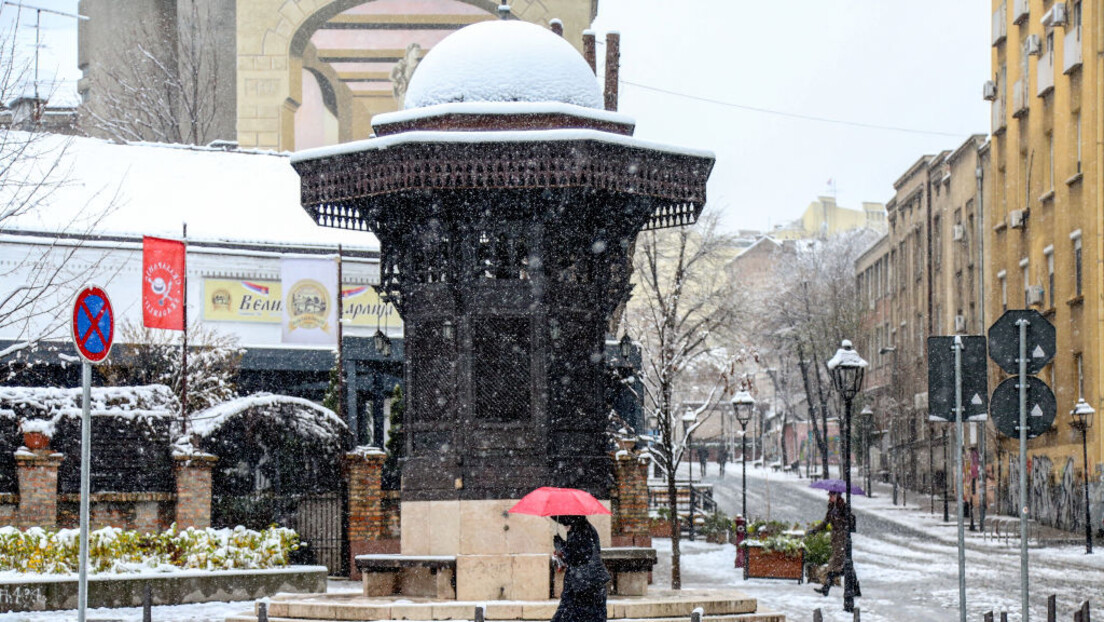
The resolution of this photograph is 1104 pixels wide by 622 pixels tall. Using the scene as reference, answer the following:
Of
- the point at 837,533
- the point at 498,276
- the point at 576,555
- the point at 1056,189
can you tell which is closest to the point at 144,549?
the point at 498,276

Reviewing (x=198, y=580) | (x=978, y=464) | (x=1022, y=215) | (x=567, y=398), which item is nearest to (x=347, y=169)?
(x=567, y=398)

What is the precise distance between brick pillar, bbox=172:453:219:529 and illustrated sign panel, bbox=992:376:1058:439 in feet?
51.9

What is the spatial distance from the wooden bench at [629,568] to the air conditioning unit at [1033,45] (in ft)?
115

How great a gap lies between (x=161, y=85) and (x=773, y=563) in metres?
31.3

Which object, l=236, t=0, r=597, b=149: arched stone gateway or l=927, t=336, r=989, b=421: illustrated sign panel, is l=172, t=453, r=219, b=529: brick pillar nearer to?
l=927, t=336, r=989, b=421: illustrated sign panel

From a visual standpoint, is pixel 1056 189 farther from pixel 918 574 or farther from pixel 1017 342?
pixel 1017 342

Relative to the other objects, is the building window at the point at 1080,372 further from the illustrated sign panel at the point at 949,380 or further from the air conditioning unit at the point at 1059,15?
the illustrated sign panel at the point at 949,380

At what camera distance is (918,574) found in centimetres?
3106

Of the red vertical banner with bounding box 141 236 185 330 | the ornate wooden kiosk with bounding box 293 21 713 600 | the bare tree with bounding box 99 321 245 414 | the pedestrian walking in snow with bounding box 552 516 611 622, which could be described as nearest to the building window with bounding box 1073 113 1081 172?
the bare tree with bounding box 99 321 245 414

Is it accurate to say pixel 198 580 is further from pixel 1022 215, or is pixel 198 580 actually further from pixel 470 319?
pixel 1022 215

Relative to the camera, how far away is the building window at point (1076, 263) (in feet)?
143

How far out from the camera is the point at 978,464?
2144 inches

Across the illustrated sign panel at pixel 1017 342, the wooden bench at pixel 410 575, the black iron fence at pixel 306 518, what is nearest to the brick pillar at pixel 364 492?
the black iron fence at pixel 306 518

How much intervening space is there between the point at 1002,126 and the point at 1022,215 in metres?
4.32
